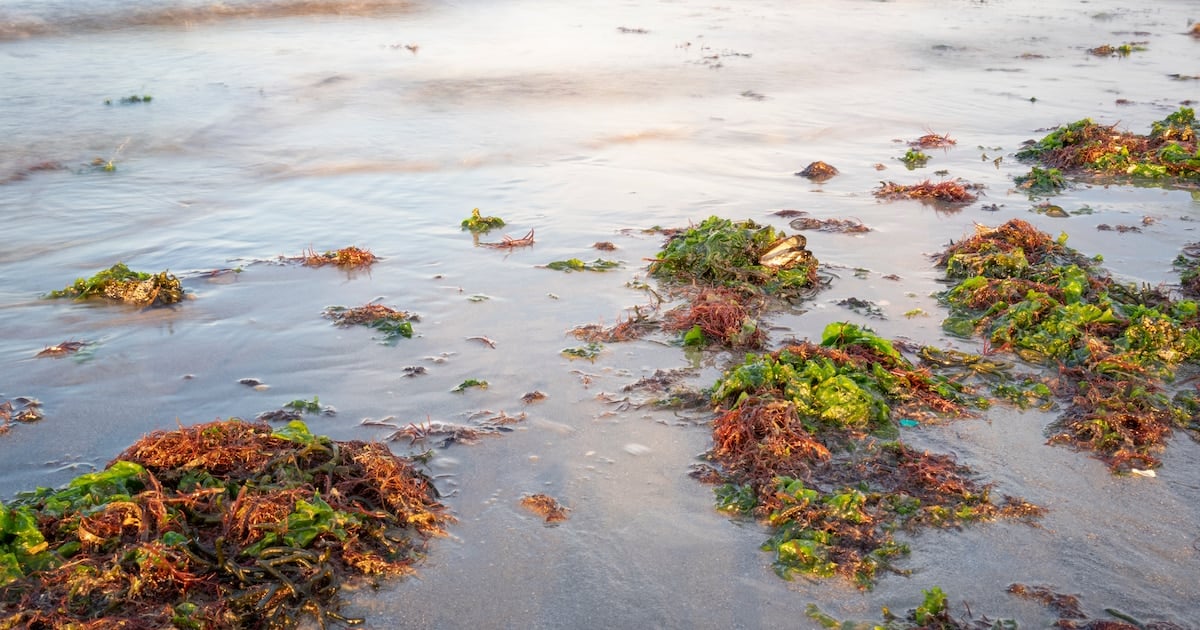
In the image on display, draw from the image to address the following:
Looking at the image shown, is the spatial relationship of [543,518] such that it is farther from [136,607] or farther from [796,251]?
[796,251]

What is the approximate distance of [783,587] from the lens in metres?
3.49

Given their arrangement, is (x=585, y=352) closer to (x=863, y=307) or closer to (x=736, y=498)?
(x=736, y=498)

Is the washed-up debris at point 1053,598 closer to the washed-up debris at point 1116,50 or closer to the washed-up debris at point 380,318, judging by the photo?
the washed-up debris at point 380,318

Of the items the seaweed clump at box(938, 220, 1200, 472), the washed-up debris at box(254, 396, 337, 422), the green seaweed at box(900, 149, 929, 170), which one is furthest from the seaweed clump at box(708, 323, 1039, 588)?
the green seaweed at box(900, 149, 929, 170)

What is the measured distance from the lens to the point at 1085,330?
215 inches

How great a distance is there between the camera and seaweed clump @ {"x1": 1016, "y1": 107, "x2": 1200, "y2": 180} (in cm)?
914

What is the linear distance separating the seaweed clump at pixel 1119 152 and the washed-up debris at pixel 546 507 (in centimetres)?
786

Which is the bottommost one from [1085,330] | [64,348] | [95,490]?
[64,348]

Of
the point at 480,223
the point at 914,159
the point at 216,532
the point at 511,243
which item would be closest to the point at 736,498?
the point at 216,532

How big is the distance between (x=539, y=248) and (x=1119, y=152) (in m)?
6.40

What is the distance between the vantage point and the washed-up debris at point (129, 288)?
6.25 m

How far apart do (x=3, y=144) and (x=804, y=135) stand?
10.1 metres

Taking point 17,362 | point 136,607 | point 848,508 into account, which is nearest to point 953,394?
point 848,508

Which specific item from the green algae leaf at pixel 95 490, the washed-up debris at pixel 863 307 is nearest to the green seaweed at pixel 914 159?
the washed-up debris at pixel 863 307
